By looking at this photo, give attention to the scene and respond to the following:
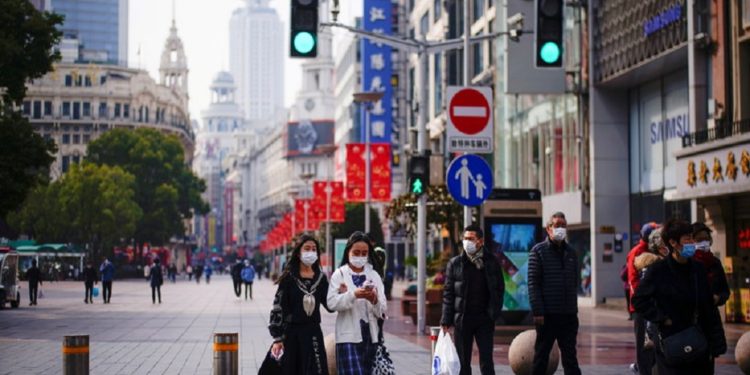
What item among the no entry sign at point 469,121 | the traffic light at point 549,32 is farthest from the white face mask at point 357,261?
the no entry sign at point 469,121

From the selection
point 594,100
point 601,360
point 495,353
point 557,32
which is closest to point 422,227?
point 495,353

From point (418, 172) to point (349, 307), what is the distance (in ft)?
40.1

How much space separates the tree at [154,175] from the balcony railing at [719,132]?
76.7 m

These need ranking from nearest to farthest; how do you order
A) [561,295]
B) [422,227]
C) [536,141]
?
[561,295] → [422,227] → [536,141]

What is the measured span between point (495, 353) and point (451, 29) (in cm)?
4876

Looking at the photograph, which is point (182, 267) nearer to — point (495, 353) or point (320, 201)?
point (320, 201)

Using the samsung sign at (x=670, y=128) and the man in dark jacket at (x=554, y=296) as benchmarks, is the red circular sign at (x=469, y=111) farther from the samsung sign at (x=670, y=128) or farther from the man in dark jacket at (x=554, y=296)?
the samsung sign at (x=670, y=128)

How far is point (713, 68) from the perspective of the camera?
33594mm

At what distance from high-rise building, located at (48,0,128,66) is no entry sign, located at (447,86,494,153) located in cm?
17358

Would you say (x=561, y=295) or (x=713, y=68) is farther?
(x=713, y=68)

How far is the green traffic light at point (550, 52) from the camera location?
47.8 ft

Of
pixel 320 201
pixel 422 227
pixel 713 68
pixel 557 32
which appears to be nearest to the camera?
pixel 557 32

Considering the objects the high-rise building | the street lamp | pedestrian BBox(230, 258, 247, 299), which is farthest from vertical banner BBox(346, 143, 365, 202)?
the high-rise building

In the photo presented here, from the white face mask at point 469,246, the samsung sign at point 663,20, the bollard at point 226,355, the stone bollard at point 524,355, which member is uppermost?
the samsung sign at point 663,20
